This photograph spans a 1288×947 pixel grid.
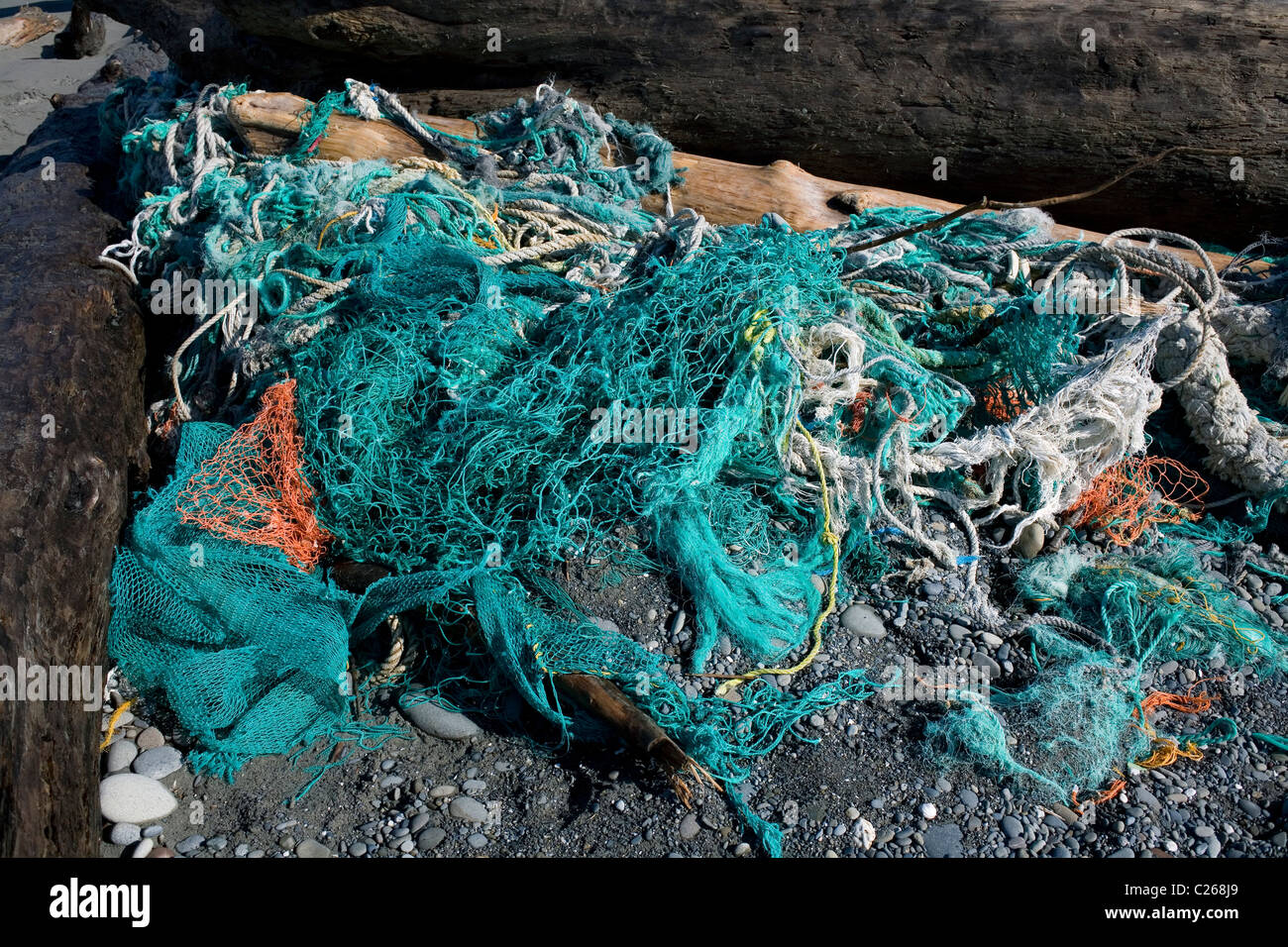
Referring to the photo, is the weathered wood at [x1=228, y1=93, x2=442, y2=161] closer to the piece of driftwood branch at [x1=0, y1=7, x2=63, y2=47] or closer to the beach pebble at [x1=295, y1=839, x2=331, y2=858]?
the beach pebble at [x1=295, y1=839, x2=331, y2=858]

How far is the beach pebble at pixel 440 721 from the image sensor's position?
3064 millimetres

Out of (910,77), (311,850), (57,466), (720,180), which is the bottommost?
(311,850)

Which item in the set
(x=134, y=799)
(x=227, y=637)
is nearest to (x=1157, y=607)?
(x=227, y=637)

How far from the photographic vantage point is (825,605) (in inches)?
131

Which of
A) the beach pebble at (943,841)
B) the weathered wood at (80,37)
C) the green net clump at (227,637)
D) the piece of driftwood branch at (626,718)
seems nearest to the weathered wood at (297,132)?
the green net clump at (227,637)

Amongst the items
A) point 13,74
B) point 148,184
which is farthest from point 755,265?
point 13,74

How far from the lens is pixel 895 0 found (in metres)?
4.70

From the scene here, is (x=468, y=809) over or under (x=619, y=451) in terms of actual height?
under

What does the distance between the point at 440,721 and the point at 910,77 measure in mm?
3612

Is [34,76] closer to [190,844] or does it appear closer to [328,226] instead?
[328,226]

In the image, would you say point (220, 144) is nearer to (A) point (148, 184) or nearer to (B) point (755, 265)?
(A) point (148, 184)

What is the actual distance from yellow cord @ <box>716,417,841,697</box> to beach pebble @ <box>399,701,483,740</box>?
773mm

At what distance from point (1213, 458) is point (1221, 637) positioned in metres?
0.86

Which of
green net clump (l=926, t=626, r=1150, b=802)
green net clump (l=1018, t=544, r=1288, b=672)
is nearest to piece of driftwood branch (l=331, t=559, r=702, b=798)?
green net clump (l=926, t=626, r=1150, b=802)
